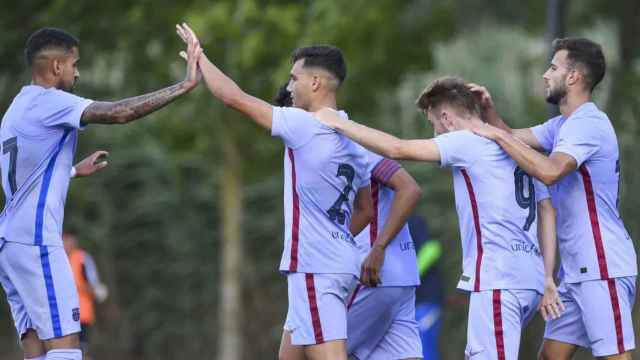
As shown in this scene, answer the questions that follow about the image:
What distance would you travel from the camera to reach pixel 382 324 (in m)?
9.37

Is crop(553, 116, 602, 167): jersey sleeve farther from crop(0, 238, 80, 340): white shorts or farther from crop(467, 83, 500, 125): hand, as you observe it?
crop(0, 238, 80, 340): white shorts

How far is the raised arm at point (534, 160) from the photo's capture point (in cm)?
859

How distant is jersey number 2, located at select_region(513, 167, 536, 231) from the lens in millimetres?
8789

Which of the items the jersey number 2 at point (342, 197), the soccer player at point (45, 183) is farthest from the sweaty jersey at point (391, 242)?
the soccer player at point (45, 183)

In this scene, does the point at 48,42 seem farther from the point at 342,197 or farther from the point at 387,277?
the point at 387,277

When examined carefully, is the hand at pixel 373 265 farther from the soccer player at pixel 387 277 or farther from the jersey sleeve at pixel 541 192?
the jersey sleeve at pixel 541 192

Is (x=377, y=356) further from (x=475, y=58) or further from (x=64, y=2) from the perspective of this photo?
(x=475, y=58)

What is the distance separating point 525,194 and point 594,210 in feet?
1.80

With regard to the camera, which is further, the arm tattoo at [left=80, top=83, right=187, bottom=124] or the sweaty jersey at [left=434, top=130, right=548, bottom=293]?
the arm tattoo at [left=80, top=83, right=187, bottom=124]

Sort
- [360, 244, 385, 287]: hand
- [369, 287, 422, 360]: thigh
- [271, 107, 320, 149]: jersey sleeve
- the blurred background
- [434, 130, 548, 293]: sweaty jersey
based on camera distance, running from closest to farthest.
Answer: [271, 107, 320, 149]: jersey sleeve
[434, 130, 548, 293]: sweaty jersey
[360, 244, 385, 287]: hand
[369, 287, 422, 360]: thigh
the blurred background

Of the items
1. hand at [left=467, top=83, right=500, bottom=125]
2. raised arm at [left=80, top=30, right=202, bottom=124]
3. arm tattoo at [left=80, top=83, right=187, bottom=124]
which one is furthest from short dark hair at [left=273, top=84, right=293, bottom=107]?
hand at [left=467, top=83, right=500, bottom=125]

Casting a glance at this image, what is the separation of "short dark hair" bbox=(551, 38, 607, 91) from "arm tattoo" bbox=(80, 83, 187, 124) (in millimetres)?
2539

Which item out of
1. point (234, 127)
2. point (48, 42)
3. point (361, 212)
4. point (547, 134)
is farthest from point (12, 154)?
point (234, 127)

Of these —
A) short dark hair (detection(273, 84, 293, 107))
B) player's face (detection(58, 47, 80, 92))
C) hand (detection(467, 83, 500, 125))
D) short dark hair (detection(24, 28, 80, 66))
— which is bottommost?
hand (detection(467, 83, 500, 125))
